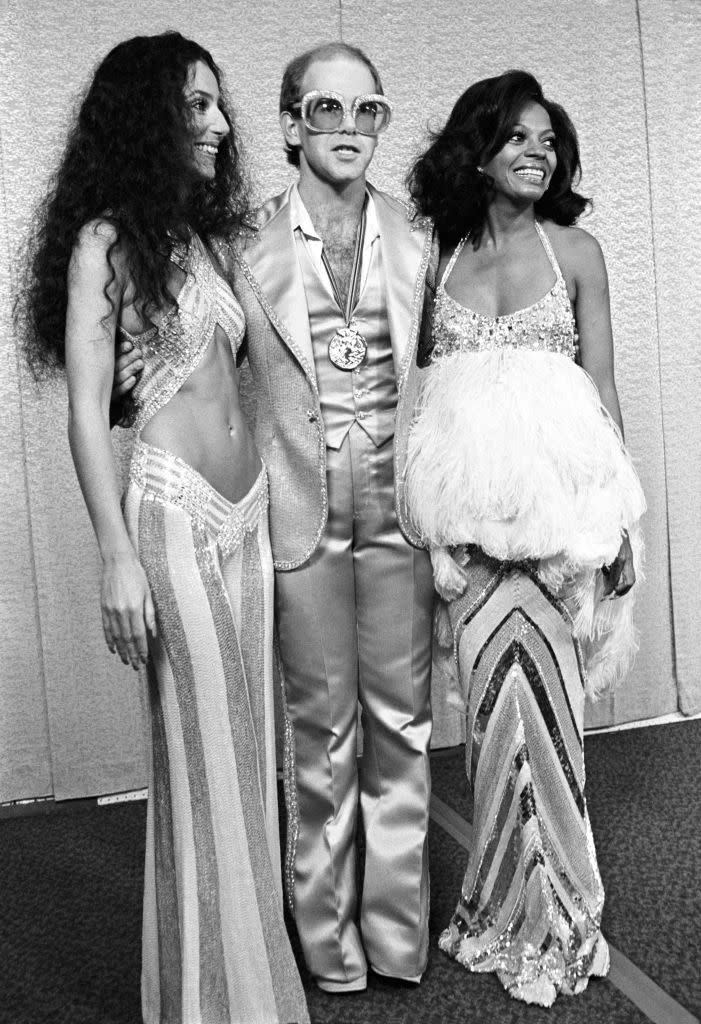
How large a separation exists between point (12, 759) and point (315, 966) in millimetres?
1657

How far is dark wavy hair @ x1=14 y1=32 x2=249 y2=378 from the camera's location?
199cm

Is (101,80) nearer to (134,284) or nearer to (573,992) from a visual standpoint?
(134,284)

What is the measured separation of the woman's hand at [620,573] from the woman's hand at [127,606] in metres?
1.00

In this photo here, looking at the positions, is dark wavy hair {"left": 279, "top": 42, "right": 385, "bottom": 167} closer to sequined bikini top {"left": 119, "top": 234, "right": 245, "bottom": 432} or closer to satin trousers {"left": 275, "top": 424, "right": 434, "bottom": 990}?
sequined bikini top {"left": 119, "top": 234, "right": 245, "bottom": 432}

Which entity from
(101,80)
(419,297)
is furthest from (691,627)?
(101,80)

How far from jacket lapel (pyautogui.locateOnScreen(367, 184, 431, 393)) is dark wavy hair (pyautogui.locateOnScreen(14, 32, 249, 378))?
0.40 meters

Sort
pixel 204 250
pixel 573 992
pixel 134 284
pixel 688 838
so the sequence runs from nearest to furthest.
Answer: pixel 134 284
pixel 204 250
pixel 573 992
pixel 688 838

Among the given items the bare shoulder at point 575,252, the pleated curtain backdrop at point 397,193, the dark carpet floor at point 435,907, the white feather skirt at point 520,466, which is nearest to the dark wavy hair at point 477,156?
the bare shoulder at point 575,252

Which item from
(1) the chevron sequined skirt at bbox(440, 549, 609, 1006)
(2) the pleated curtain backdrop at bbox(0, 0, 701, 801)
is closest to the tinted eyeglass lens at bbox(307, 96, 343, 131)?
(1) the chevron sequined skirt at bbox(440, 549, 609, 1006)

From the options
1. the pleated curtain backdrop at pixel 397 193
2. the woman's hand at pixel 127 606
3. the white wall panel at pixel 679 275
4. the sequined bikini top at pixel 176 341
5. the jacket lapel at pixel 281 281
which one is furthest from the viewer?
the white wall panel at pixel 679 275

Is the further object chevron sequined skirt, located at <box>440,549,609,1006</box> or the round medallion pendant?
chevron sequined skirt, located at <box>440,549,609,1006</box>

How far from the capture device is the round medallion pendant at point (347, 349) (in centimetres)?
222

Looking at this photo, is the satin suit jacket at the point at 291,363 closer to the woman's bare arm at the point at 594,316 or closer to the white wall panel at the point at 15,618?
the woman's bare arm at the point at 594,316

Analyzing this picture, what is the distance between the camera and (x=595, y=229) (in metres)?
3.93
